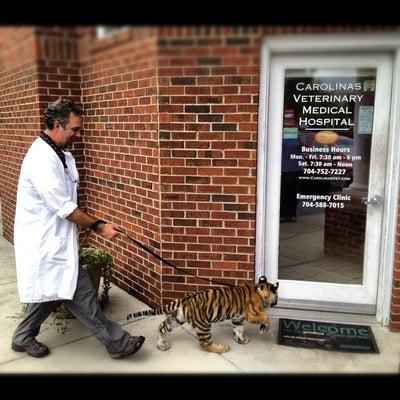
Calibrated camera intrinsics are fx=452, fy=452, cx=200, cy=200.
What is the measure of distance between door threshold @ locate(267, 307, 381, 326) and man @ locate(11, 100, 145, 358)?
53.3 inches

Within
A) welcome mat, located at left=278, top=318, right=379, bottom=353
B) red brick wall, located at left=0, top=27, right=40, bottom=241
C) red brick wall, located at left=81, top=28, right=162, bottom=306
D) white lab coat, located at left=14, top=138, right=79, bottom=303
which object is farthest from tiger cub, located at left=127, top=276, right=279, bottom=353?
red brick wall, located at left=0, top=27, right=40, bottom=241

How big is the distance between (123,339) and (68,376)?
0.53m

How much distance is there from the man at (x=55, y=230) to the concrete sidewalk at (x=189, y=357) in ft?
0.60

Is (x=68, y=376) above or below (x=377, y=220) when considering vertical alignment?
below

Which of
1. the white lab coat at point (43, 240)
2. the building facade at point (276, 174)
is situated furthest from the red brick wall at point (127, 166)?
the white lab coat at point (43, 240)

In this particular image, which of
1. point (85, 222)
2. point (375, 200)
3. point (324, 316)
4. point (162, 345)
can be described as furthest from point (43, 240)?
point (375, 200)

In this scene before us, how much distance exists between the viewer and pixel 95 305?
326 cm

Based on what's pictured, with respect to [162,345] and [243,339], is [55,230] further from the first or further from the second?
[243,339]

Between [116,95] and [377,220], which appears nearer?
[377,220]

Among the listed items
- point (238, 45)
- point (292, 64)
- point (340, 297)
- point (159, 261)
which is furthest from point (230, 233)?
point (238, 45)

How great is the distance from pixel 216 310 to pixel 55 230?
132 cm

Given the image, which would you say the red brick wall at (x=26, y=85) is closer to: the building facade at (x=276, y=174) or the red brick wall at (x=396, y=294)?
the building facade at (x=276, y=174)

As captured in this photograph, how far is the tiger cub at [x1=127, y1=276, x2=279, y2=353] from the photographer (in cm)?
338

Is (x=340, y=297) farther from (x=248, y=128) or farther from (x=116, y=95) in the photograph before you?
(x=116, y=95)
